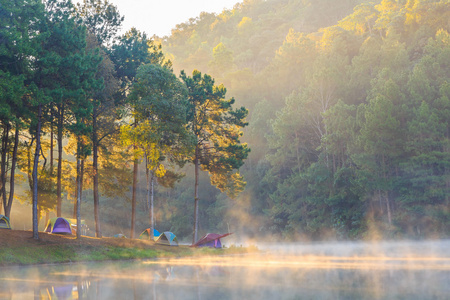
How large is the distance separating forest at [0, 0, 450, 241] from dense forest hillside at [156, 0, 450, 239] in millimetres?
206

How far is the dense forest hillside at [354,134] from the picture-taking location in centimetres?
4569

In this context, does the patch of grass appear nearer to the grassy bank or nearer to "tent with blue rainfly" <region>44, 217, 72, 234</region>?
the grassy bank

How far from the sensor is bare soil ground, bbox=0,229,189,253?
2264 centimetres

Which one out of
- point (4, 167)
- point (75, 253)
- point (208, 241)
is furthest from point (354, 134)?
point (4, 167)

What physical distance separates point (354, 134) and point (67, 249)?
37105mm

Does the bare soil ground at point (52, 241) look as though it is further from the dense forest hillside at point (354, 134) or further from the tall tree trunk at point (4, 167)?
the dense forest hillside at point (354, 134)

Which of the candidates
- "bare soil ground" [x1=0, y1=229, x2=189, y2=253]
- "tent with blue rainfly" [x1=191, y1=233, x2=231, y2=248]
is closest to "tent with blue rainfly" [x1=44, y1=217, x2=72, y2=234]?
"bare soil ground" [x1=0, y1=229, x2=189, y2=253]

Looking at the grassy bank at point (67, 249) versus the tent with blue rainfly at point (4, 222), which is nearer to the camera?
the grassy bank at point (67, 249)

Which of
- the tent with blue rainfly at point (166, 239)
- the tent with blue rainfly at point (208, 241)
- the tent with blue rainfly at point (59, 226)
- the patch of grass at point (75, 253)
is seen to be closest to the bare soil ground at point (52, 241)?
the patch of grass at point (75, 253)

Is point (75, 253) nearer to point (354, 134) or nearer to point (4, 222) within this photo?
point (4, 222)

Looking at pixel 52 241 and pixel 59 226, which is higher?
pixel 59 226

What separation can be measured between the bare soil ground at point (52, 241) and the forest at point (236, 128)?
158cm

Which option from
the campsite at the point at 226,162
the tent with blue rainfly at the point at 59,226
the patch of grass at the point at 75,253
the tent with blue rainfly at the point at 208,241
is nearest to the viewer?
the campsite at the point at 226,162

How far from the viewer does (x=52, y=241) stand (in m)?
24.8
